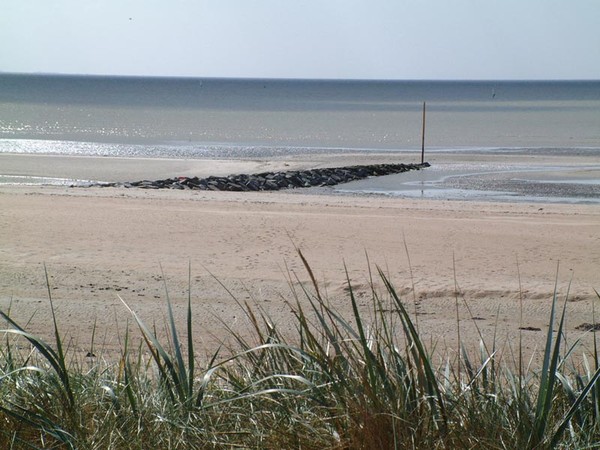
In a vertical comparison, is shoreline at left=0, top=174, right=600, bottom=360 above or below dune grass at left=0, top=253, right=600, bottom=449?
below

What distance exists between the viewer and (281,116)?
6656 centimetres

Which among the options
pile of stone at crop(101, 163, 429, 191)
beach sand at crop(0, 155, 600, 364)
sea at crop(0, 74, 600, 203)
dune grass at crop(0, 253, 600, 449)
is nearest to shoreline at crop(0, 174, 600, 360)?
beach sand at crop(0, 155, 600, 364)

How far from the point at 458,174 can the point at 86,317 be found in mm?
20874

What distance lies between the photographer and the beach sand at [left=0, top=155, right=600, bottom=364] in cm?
817

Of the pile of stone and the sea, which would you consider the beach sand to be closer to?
the pile of stone

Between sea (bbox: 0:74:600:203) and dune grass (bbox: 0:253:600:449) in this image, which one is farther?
sea (bbox: 0:74:600:203)

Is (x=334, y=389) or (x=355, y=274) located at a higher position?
(x=334, y=389)

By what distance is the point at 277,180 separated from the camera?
970 inches

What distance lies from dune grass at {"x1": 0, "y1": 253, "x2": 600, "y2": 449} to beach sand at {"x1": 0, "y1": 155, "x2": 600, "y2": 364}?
105 centimetres

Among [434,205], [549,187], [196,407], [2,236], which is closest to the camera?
[196,407]

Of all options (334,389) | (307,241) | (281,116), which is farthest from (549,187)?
(281,116)

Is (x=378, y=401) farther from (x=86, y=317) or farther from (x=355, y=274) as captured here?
(x=355, y=274)

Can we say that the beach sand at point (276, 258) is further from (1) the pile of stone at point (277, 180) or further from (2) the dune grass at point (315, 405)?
(1) the pile of stone at point (277, 180)

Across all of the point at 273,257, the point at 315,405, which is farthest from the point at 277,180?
the point at 315,405
